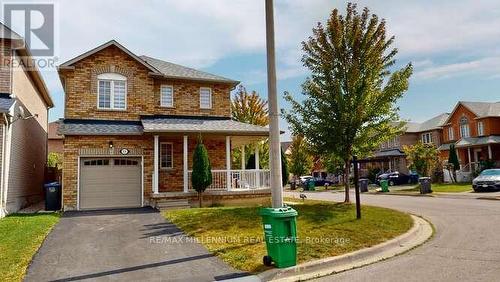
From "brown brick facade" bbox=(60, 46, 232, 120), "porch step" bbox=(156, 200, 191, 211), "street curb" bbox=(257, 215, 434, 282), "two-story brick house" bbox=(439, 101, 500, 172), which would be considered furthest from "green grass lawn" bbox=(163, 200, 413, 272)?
"two-story brick house" bbox=(439, 101, 500, 172)

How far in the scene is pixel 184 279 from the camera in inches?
282

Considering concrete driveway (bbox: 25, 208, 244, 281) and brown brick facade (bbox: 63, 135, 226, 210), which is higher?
brown brick facade (bbox: 63, 135, 226, 210)

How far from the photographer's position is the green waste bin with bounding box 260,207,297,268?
24.9ft

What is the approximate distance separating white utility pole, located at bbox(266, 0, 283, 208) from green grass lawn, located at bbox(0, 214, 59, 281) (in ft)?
16.5

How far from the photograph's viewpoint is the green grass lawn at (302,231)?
343 inches

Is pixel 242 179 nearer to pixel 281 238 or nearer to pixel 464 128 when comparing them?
pixel 281 238

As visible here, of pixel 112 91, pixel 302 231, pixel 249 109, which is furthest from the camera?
pixel 249 109

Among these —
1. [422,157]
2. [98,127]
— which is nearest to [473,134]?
[422,157]

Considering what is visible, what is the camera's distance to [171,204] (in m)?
17.1

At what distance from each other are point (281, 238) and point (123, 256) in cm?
365

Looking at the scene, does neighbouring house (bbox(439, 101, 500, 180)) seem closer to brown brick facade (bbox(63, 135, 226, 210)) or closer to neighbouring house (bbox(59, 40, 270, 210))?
brown brick facade (bbox(63, 135, 226, 210))

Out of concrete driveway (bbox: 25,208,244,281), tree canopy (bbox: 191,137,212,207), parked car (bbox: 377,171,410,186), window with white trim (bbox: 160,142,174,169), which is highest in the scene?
window with white trim (bbox: 160,142,174,169)

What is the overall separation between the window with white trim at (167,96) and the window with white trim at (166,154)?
2.10 m

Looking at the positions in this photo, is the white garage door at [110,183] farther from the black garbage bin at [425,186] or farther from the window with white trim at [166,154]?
the black garbage bin at [425,186]
